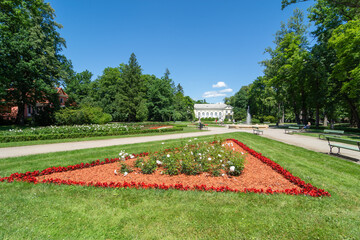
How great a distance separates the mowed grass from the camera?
2584mm

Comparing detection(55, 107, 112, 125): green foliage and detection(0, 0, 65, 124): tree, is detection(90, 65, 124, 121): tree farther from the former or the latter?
detection(0, 0, 65, 124): tree

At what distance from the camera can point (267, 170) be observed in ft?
18.3

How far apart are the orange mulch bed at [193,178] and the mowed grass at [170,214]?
601 millimetres

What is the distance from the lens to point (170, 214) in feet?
10.0

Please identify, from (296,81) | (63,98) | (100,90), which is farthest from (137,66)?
(296,81)

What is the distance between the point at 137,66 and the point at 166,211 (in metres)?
41.5

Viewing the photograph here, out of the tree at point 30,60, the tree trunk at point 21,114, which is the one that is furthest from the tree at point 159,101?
the tree trunk at point 21,114

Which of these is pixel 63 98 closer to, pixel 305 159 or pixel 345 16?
pixel 305 159

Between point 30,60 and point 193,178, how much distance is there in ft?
86.8

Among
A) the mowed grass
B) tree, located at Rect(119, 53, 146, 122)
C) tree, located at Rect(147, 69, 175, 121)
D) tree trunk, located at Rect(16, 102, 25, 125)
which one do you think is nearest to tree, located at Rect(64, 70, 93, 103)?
tree, located at Rect(119, 53, 146, 122)

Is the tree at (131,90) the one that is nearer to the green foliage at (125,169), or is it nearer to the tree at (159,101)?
the tree at (159,101)

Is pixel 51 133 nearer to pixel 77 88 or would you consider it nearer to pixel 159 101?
pixel 159 101

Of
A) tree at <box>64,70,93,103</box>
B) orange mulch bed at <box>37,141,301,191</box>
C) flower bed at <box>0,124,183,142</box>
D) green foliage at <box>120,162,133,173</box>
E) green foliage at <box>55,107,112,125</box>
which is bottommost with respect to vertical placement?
orange mulch bed at <box>37,141,301,191</box>

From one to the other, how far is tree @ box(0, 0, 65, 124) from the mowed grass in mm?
21686
